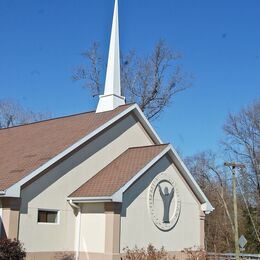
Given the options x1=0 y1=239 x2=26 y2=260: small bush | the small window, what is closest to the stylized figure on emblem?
the small window

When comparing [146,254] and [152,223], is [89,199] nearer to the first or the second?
[152,223]

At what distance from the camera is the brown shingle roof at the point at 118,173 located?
1811 cm

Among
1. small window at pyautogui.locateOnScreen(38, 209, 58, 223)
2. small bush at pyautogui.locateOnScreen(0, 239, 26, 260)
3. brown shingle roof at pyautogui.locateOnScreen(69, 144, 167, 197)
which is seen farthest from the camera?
brown shingle roof at pyautogui.locateOnScreen(69, 144, 167, 197)

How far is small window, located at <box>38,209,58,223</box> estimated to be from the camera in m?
17.7

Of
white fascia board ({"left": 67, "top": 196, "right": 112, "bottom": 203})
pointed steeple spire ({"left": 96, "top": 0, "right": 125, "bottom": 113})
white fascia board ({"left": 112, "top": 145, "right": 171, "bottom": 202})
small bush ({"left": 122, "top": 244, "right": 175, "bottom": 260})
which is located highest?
pointed steeple spire ({"left": 96, "top": 0, "right": 125, "bottom": 113})

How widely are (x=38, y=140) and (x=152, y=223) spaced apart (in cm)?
623

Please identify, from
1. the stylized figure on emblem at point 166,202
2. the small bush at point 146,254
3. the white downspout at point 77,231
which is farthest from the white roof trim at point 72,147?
the small bush at point 146,254

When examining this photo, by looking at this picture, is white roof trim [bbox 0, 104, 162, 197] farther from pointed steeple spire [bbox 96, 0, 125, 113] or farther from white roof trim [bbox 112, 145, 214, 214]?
white roof trim [bbox 112, 145, 214, 214]

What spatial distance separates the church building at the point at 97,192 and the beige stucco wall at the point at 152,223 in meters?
0.04

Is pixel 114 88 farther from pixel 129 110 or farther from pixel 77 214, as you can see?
pixel 77 214

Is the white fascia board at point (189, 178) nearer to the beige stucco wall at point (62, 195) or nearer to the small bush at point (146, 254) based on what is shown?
the beige stucco wall at point (62, 195)

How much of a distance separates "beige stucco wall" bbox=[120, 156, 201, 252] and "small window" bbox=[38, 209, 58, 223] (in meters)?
2.61

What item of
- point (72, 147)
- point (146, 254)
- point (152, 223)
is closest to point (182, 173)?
point (152, 223)

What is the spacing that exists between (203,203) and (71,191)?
6762 millimetres
